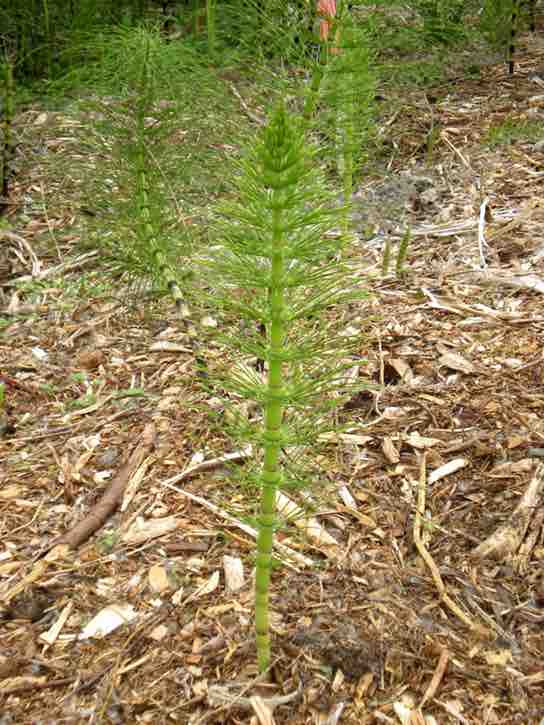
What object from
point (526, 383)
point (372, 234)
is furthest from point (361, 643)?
point (372, 234)

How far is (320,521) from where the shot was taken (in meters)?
1.67

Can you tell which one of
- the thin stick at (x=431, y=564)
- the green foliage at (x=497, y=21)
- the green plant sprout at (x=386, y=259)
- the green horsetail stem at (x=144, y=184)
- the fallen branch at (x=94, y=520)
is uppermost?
the green foliage at (x=497, y=21)

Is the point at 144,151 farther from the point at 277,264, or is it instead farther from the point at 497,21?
the point at 497,21

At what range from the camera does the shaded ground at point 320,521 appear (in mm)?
1322

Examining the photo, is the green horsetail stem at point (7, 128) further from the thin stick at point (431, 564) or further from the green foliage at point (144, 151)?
the thin stick at point (431, 564)

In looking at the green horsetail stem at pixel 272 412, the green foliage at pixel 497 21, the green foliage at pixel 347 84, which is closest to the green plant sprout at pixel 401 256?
the green foliage at pixel 347 84

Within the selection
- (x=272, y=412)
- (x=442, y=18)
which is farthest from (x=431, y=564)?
(x=442, y=18)

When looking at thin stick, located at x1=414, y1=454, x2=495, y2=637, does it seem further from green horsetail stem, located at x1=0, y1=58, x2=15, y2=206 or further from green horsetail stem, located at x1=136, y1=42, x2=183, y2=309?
green horsetail stem, located at x1=0, y1=58, x2=15, y2=206

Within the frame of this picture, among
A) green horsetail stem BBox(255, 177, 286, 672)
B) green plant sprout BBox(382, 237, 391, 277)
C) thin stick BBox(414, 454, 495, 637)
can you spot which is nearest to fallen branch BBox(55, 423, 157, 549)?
green horsetail stem BBox(255, 177, 286, 672)

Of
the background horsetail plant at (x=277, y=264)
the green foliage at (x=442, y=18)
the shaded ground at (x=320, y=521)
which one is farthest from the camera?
the green foliage at (x=442, y=18)

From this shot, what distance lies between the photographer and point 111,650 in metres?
1.42

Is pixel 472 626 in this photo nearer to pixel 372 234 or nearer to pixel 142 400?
pixel 142 400

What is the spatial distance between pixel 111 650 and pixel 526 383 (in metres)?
1.30

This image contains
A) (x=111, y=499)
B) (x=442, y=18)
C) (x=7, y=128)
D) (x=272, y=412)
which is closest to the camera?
(x=272, y=412)
